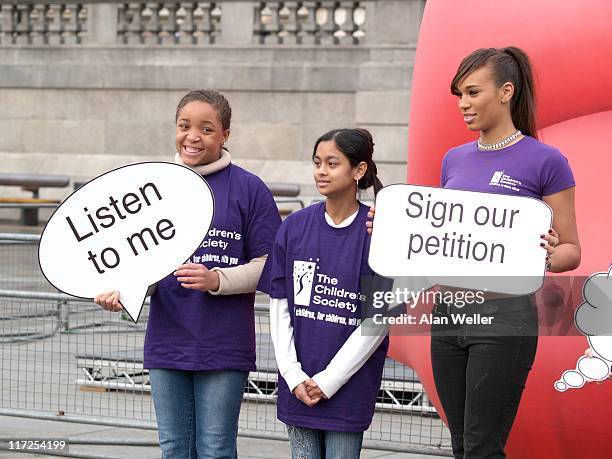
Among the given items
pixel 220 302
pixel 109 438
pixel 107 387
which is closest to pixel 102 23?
pixel 107 387

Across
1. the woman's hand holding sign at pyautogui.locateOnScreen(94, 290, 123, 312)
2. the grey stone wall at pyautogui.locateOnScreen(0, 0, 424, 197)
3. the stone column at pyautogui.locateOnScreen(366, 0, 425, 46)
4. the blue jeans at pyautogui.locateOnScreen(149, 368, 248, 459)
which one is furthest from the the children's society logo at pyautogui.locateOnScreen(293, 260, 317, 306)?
the stone column at pyautogui.locateOnScreen(366, 0, 425, 46)

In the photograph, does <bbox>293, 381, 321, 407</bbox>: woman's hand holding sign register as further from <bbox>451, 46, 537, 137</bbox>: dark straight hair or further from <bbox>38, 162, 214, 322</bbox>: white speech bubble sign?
<bbox>451, 46, 537, 137</bbox>: dark straight hair

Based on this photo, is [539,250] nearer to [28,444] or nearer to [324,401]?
[324,401]

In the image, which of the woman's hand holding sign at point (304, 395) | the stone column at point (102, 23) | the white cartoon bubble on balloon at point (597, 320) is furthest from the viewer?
the stone column at point (102, 23)

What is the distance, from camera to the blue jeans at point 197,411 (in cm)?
480

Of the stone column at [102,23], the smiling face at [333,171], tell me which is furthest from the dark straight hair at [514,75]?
the stone column at [102,23]

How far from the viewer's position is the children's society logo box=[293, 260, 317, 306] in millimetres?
4672

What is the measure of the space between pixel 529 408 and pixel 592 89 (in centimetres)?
139

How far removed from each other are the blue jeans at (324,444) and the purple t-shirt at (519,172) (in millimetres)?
938

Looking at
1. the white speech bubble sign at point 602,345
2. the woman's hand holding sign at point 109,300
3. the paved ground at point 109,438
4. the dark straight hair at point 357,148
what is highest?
the dark straight hair at point 357,148

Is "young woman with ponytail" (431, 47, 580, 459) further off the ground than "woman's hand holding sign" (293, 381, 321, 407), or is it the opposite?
"young woman with ponytail" (431, 47, 580, 459)

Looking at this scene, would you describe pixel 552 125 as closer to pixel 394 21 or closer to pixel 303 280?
pixel 303 280

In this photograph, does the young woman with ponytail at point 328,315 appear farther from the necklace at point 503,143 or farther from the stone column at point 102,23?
the stone column at point 102,23

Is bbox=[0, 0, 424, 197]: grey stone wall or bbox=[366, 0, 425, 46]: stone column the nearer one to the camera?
bbox=[366, 0, 425, 46]: stone column
